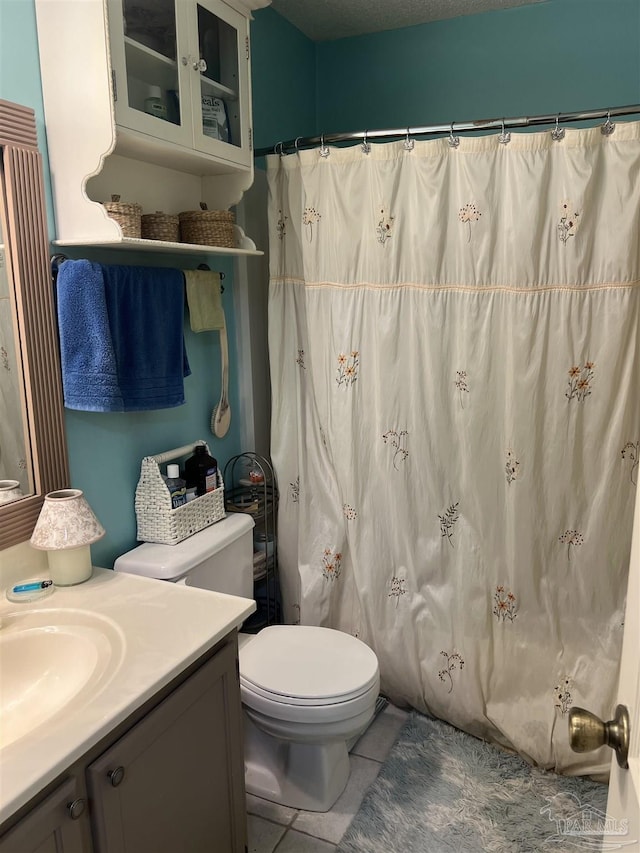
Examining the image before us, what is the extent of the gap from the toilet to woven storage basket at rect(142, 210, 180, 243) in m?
0.85

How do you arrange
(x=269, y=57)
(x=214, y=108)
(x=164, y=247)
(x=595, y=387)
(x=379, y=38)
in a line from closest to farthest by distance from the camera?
(x=164, y=247) → (x=214, y=108) → (x=595, y=387) → (x=269, y=57) → (x=379, y=38)

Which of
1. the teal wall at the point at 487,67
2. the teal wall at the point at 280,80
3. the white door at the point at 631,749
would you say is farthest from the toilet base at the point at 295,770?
the teal wall at the point at 487,67

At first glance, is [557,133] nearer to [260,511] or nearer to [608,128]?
[608,128]

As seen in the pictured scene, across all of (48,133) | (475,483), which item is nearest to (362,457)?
(475,483)

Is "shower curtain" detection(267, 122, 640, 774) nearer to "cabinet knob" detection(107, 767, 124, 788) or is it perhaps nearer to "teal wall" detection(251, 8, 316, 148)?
"teal wall" detection(251, 8, 316, 148)

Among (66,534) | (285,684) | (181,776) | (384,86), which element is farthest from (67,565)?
(384,86)

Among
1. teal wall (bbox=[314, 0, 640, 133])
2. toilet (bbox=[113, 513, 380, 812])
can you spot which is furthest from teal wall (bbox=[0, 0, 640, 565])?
toilet (bbox=[113, 513, 380, 812])

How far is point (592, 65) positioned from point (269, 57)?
114cm

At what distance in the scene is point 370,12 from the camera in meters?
2.44

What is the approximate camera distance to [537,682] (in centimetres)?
215

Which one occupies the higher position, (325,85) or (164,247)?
(325,85)

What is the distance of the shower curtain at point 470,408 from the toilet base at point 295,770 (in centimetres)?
47

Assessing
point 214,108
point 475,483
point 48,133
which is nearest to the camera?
point 48,133

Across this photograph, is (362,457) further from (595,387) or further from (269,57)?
(269,57)
